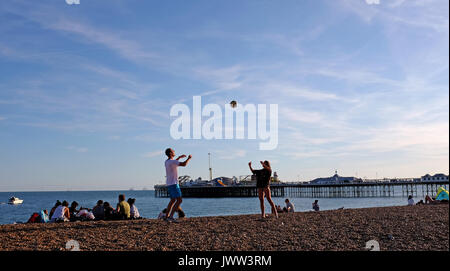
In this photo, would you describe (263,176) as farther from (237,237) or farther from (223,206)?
(223,206)

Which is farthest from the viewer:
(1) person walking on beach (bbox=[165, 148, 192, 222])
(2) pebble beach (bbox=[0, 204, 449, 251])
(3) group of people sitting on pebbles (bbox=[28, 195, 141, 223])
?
(3) group of people sitting on pebbles (bbox=[28, 195, 141, 223])

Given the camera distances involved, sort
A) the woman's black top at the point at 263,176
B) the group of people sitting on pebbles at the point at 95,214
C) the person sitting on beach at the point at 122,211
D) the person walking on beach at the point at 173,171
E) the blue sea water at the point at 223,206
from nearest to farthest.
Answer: the person walking on beach at the point at 173,171 < the woman's black top at the point at 263,176 < the group of people sitting on pebbles at the point at 95,214 < the person sitting on beach at the point at 122,211 < the blue sea water at the point at 223,206

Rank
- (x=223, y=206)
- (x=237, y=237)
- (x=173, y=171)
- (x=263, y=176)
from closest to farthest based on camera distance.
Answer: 1. (x=237, y=237)
2. (x=173, y=171)
3. (x=263, y=176)
4. (x=223, y=206)

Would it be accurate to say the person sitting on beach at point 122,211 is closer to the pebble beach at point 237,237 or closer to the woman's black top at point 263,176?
the pebble beach at point 237,237

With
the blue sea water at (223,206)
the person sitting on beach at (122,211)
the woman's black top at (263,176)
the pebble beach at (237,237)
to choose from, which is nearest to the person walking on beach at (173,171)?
the pebble beach at (237,237)

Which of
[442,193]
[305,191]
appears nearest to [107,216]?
[442,193]

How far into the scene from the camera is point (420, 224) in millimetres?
9516

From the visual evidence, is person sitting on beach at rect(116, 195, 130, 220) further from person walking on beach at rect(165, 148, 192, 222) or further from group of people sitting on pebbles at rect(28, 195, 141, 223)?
person walking on beach at rect(165, 148, 192, 222)

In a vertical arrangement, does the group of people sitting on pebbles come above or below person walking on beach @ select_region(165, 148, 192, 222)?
below

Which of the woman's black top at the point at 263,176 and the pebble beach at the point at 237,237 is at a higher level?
the woman's black top at the point at 263,176

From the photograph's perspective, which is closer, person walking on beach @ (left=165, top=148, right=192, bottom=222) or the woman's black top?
person walking on beach @ (left=165, top=148, right=192, bottom=222)

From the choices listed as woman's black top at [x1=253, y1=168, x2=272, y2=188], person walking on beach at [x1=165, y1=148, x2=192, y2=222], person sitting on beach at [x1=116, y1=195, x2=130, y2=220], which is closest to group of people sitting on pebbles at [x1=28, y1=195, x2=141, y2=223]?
person sitting on beach at [x1=116, y1=195, x2=130, y2=220]

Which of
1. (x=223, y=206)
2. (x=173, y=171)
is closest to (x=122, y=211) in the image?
(x=173, y=171)
